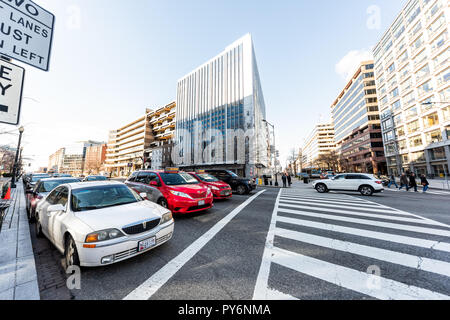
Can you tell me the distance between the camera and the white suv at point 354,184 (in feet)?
40.0

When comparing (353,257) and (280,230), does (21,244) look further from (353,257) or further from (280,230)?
(353,257)

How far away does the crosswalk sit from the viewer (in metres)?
2.26

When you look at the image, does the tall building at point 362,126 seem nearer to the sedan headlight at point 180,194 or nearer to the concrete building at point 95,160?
the sedan headlight at point 180,194

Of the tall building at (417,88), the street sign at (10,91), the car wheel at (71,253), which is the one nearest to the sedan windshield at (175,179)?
the car wheel at (71,253)

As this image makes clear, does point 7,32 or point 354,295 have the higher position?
point 7,32

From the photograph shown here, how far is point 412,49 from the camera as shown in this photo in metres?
34.9

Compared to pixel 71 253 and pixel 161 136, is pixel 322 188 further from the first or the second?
pixel 161 136

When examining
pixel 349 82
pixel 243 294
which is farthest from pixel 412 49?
pixel 243 294

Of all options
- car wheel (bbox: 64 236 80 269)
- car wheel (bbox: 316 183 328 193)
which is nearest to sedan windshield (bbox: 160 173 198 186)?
car wheel (bbox: 64 236 80 269)

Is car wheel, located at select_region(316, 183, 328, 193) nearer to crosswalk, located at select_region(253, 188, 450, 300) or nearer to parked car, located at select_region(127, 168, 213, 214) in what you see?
crosswalk, located at select_region(253, 188, 450, 300)

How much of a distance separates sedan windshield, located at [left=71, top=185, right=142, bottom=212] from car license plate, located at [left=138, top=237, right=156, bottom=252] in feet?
4.15

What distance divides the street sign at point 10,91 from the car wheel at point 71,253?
224 centimetres

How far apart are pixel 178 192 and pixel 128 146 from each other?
249ft

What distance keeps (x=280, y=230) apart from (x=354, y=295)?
259 cm
